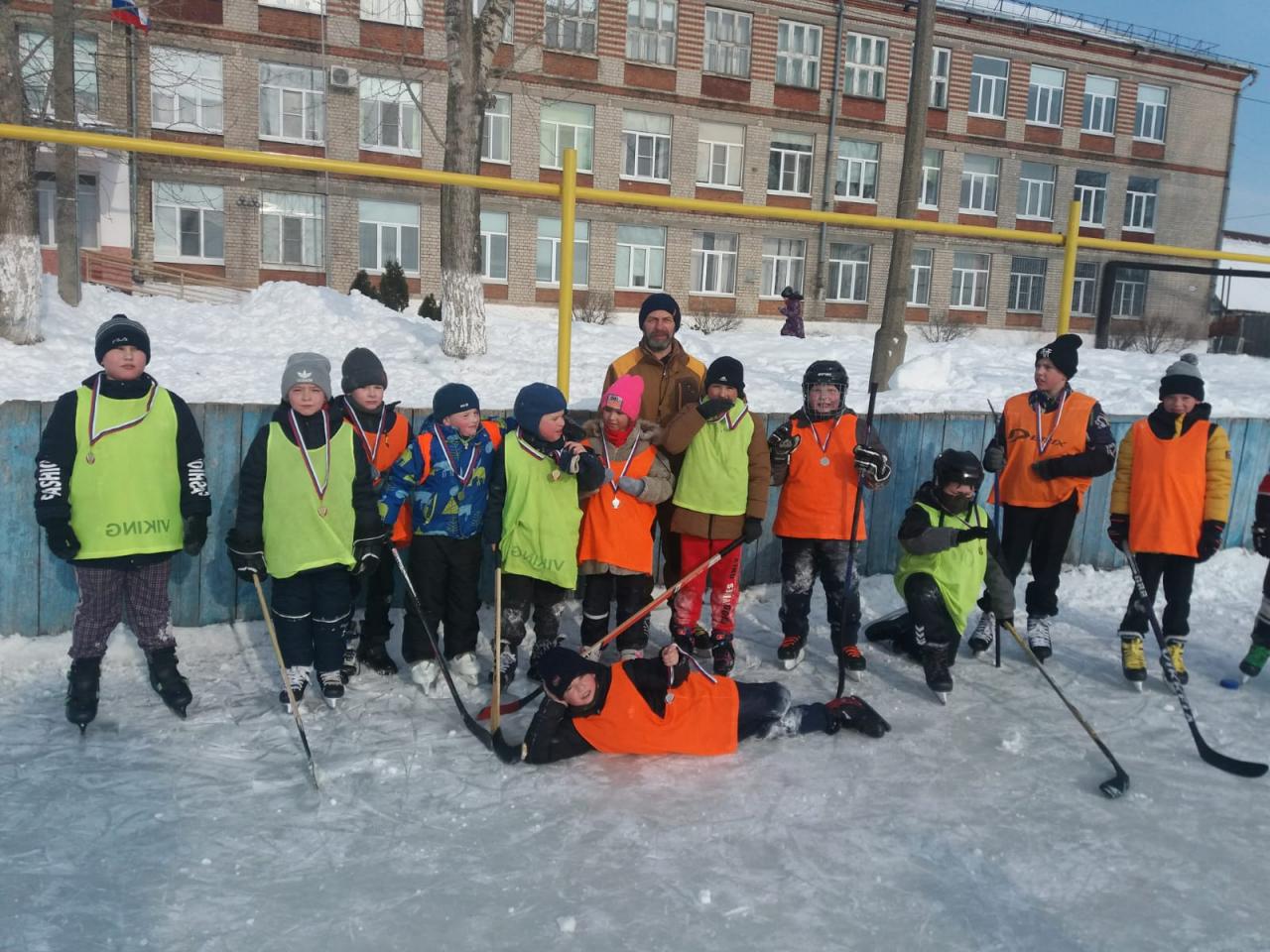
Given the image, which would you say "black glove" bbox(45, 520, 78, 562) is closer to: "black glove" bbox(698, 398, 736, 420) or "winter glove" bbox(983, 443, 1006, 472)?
"black glove" bbox(698, 398, 736, 420)

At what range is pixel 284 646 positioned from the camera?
4.24m

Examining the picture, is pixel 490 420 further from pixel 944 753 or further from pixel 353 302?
pixel 353 302

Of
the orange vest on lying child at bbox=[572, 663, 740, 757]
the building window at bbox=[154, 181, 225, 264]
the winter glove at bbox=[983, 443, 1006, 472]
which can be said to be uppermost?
the building window at bbox=[154, 181, 225, 264]

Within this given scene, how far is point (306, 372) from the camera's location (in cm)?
410

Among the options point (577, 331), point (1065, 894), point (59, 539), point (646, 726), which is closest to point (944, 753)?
point (1065, 894)

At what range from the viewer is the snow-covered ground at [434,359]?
10.6 metres

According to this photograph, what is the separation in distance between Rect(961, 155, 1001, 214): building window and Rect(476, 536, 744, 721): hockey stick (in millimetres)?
29121

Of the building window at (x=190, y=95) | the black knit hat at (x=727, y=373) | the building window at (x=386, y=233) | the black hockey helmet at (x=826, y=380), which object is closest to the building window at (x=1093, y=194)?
the building window at (x=386, y=233)

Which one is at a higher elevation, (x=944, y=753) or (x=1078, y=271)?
(x=1078, y=271)

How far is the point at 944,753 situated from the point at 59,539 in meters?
3.72

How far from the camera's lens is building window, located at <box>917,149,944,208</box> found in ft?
98.5

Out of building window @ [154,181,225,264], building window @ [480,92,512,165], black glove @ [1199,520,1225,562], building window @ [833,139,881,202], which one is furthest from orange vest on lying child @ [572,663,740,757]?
building window @ [833,139,881,202]

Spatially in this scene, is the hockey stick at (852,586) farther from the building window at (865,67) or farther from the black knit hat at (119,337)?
the building window at (865,67)

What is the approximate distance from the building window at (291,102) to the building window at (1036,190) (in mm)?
21625
